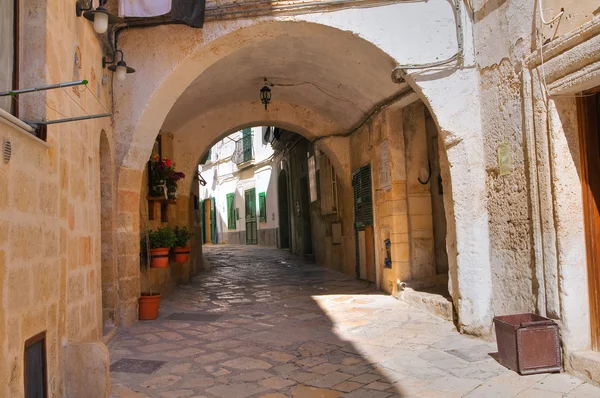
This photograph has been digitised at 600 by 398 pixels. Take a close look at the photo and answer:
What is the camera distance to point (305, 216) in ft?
46.5

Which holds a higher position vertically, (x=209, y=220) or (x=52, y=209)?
(x=209, y=220)

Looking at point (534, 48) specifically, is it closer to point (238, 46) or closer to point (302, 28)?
point (302, 28)

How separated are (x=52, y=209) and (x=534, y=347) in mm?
3450

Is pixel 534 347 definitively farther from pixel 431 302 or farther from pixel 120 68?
pixel 120 68

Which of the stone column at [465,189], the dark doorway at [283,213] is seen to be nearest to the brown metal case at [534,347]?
the stone column at [465,189]

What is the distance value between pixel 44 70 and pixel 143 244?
3771mm

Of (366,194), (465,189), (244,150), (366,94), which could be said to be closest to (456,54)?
(465,189)

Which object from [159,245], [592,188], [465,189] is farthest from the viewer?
[159,245]

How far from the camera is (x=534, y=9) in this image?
4.12 meters

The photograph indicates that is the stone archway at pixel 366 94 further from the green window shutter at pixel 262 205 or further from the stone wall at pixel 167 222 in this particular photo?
the green window shutter at pixel 262 205

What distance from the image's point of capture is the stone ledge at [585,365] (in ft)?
11.4

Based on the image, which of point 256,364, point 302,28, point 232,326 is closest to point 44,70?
point 256,364

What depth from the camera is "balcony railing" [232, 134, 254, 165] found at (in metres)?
21.3

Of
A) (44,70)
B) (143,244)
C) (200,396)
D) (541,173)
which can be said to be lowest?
(200,396)
